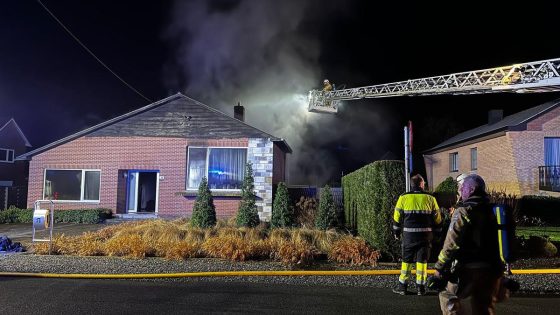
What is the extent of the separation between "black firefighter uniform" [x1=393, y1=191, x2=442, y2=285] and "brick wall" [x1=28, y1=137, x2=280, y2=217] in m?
10.4

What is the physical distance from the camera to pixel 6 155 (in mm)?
31844

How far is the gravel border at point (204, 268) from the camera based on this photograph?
711 centimetres

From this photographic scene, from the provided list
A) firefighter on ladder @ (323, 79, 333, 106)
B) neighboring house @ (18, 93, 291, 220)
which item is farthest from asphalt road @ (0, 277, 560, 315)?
firefighter on ladder @ (323, 79, 333, 106)

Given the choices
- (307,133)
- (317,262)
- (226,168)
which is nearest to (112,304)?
(317,262)

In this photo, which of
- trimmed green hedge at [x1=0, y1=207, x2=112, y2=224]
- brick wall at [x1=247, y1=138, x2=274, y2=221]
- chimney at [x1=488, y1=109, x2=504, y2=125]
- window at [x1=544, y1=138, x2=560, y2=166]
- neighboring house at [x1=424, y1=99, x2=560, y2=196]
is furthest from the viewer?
chimney at [x1=488, y1=109, x2=504, y2=125]

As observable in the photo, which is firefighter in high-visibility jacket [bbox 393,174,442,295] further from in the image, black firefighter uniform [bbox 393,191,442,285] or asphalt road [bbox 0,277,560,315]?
asphalt road [bbox 0,277,560,315]

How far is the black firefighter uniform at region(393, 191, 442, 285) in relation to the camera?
6355 mm

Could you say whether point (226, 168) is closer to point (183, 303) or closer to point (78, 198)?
point (78, 198)

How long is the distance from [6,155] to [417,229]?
33149 mm

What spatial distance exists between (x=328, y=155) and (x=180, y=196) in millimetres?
17818

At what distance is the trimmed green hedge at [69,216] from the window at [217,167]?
10.9 feet

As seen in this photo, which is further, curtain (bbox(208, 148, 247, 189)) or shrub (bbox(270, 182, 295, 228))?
curtain (bbox(208, 148, 247, 189))

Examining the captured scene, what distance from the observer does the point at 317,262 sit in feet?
27.6

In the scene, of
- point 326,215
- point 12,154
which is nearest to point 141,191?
point 326,215
